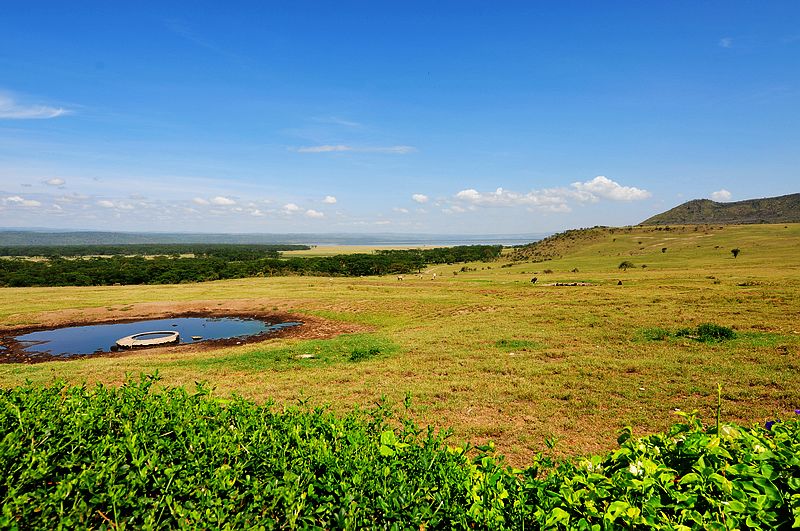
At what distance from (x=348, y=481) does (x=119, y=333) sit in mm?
31271

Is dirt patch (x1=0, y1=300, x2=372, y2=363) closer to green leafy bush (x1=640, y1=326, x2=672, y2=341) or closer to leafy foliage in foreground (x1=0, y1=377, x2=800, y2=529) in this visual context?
green leafy bush (x1=640, y1=326, x2=672, y2=341)

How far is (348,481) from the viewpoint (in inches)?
118

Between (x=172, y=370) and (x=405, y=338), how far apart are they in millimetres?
9892

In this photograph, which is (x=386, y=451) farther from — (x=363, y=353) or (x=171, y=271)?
(x=171, y=271)

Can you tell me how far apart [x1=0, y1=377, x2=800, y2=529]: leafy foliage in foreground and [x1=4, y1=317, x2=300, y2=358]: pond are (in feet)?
75.2

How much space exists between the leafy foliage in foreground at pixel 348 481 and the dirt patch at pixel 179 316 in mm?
19495

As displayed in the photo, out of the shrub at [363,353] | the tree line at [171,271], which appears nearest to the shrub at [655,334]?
the shrub at [363,353]

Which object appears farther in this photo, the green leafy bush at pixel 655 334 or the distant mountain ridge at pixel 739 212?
the distant mountain ridge at pixel 739 212

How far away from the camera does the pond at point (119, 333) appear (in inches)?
931

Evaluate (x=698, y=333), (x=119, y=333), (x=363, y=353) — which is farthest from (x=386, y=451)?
(x=119, y=333)

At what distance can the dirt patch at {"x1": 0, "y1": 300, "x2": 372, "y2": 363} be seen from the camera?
22.0 meters

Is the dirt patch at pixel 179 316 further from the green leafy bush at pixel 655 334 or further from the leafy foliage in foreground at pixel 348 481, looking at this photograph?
the leafy foliage in foreground at pixel 348 481

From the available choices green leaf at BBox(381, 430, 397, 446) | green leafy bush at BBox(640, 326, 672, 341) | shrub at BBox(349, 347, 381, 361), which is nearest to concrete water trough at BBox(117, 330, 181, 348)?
shrub at BBox(349, 347, 381, 361)

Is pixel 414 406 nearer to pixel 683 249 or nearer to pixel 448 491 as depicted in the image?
pixel 448 491
